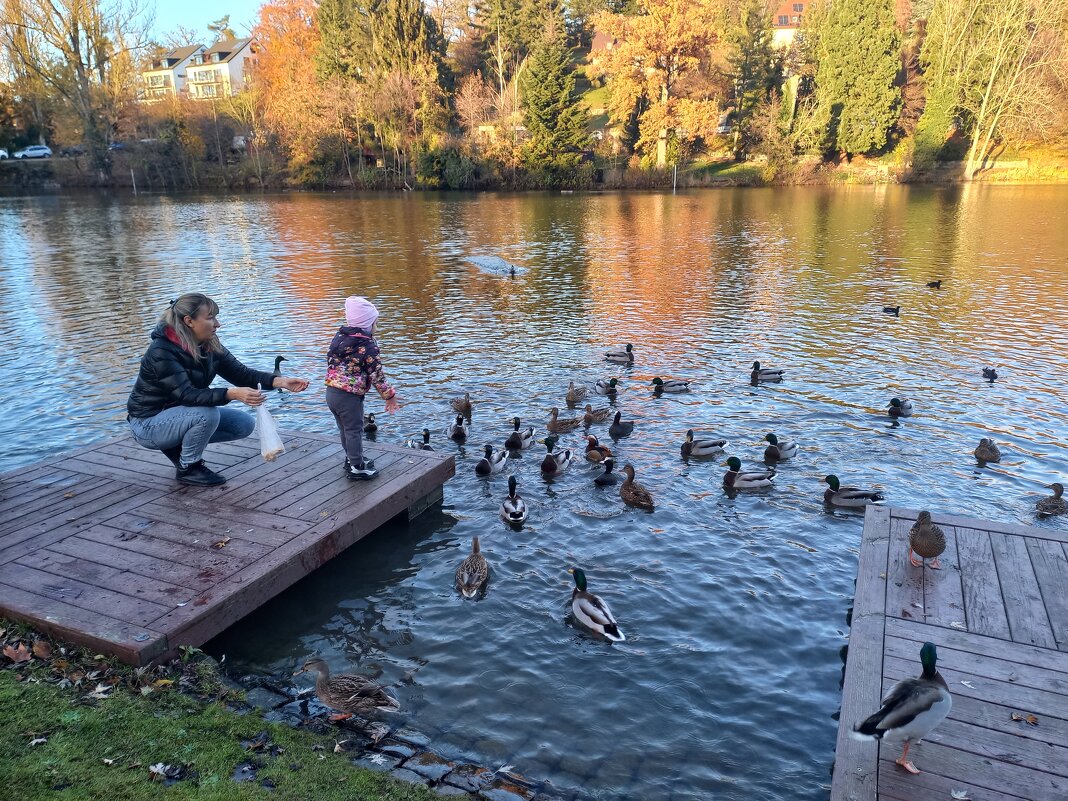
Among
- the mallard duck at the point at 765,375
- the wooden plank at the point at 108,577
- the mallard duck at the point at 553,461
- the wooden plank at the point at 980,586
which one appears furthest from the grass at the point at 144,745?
the mallard duck at the point at 765,375

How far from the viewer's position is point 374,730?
6207 mm

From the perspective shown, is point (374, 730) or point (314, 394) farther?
point (314, 394)

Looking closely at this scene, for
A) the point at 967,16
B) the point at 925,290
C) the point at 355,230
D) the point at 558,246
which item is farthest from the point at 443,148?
the point at 925,290

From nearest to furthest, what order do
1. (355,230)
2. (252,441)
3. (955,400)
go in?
(252,441), (955,400), (355,230)

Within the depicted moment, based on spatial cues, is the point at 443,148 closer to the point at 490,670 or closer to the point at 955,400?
the point at 955,400

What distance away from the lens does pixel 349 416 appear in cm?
911

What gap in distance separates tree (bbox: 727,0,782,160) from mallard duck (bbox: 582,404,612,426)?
6751cm

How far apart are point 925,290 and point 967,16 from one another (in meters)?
53.8

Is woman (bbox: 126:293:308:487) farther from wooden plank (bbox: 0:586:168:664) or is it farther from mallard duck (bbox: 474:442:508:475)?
mallard duck (bbox: 474:442:508:475)

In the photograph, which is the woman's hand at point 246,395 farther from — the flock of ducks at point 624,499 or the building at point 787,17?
the building at point 787,17

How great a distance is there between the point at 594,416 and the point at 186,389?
7.90m

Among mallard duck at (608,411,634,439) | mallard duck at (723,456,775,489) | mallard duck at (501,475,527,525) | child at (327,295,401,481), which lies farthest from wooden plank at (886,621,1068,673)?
mallard duck at (608,411,634,439)

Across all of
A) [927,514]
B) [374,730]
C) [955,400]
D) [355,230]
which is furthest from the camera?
[355,230]

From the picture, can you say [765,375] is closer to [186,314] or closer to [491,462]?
[491,462]
